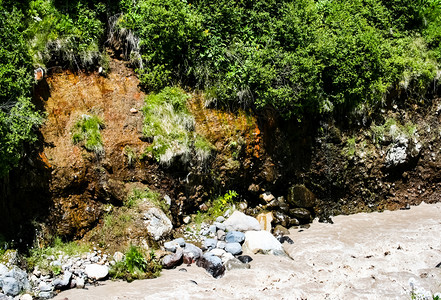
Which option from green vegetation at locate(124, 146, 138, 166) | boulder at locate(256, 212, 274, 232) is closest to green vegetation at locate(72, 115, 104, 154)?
green vegetation at locate(124, 146, 138, 166)

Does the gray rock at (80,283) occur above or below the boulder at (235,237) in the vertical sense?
above

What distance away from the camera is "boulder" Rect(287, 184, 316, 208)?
34.3 feet

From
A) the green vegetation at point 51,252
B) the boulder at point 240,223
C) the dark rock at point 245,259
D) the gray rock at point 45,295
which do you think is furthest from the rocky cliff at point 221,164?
the dark rock at point 245,259

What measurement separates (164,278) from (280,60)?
6261 mm

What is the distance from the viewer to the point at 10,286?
6156mm

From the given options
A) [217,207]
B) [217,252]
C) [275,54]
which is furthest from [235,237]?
[275,54]

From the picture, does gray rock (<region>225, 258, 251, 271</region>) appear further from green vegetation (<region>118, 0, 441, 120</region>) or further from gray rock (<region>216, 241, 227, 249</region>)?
green vegetation (<region>118, 0, 441, 120</region>)

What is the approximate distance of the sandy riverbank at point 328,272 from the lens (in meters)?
6.72

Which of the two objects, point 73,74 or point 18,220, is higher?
point 73,74

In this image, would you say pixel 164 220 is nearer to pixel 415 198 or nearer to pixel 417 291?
pixel 417 291

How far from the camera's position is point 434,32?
13297 millimetres

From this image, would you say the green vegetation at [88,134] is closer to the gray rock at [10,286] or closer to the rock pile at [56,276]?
the rock pile at [56,276]

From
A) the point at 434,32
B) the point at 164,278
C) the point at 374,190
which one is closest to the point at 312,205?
the point at 374,190

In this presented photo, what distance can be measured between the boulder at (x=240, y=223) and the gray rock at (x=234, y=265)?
1.28 meters
